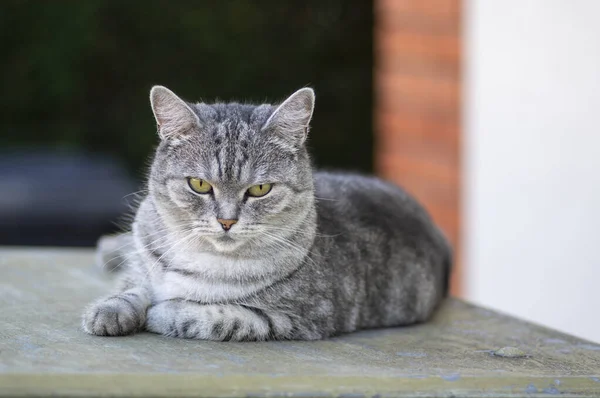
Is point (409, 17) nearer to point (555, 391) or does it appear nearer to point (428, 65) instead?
point (428, 65)

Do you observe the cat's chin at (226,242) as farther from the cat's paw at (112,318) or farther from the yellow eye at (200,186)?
the cat's paw at (112,318)

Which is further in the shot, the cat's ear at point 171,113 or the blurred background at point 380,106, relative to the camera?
the blurred background at point 380,106

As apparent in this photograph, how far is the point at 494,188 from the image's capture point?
5.04 metres

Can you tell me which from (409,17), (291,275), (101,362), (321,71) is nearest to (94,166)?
(321,71)

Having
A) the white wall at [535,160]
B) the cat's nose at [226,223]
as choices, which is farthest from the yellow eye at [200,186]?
the white wall at [535,160]

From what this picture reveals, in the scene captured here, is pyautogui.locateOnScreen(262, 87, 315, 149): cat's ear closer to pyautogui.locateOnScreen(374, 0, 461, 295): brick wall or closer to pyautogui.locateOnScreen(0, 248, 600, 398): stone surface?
pyautogui.locateOnScreen(0, 248, 600, 398): stone surface

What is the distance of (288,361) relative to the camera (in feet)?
7.48

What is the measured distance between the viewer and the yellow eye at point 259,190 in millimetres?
2713

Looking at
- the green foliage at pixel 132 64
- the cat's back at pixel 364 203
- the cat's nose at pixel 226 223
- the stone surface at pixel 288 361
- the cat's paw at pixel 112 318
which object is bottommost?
the stone surface at pixel 288 361

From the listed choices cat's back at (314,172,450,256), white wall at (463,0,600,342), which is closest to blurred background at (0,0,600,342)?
white wall at (463,0,600,342)

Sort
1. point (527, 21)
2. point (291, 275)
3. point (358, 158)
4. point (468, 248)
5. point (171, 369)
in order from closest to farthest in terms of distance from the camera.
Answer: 1. point (171, 369)
2. point (291, 275)
3. point (527, 21)
4. point (468, 248)
5. point (358, 158)

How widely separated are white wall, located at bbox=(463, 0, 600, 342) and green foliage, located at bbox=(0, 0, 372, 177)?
242 cm

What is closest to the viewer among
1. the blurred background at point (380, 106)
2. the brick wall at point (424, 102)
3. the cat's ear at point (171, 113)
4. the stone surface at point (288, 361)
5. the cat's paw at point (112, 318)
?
the stone surface at point (288, 361)

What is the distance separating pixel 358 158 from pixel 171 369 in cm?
577
